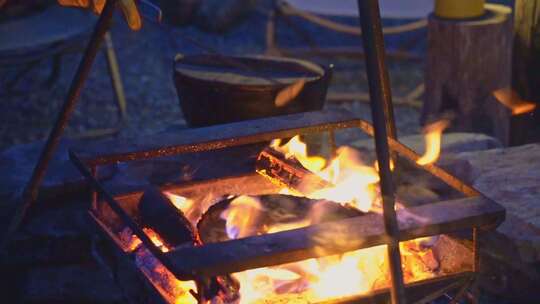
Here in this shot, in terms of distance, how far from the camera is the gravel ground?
5.36 m

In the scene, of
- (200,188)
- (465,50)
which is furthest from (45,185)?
(465,50)

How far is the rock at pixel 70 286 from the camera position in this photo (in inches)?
122

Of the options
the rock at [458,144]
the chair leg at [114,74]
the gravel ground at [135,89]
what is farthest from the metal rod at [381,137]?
the chair leg at [114,74]

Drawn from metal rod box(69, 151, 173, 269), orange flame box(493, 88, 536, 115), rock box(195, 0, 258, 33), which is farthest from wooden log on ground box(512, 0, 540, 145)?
rock box(195, 0, 258, 33)

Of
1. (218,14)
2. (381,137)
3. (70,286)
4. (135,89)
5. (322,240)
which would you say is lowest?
(135,89)

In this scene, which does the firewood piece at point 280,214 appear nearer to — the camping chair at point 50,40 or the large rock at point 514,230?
the large rock at point 514,230

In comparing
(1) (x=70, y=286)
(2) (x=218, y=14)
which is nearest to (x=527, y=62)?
(1) (x=70, y=286)

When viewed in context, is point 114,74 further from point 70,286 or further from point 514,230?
point 514,230

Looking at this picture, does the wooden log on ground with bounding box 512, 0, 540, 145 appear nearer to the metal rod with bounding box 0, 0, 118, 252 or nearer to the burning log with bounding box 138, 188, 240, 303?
the burning log with bounding box 138, 188, 240, 303

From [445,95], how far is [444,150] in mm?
918

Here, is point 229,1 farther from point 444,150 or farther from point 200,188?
point 200,188

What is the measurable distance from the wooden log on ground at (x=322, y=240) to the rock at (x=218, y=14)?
540 centimetres

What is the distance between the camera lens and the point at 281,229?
241 cm

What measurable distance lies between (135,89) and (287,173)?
3.41 m
